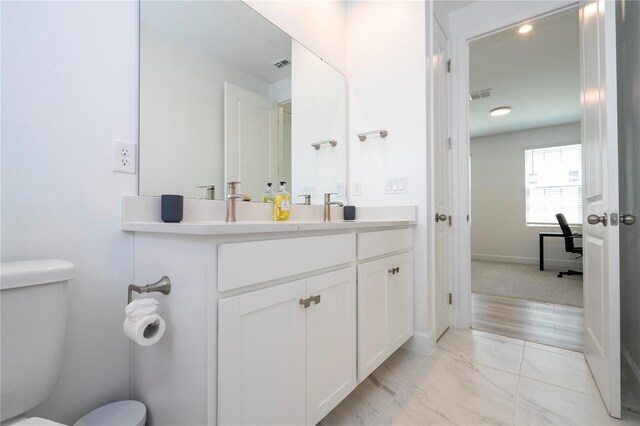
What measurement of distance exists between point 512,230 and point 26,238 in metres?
Result: 6.45

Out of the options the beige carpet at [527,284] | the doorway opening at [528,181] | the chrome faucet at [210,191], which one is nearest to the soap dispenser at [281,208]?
the chrome faucet at [210,191]

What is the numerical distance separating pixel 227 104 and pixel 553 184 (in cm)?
583

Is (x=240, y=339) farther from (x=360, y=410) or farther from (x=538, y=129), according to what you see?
(x=538, y=129)

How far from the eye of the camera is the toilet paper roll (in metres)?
0.80

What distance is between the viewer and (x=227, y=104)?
143cm

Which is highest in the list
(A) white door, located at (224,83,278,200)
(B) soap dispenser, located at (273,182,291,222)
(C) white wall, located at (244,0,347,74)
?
(C) white wall, located at (244,0,347,74)

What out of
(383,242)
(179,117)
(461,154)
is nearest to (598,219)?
(383,242)

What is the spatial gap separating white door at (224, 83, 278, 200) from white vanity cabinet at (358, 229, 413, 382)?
636 millimetres

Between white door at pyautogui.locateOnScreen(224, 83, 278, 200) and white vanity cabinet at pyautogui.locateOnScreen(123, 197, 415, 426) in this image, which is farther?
white door at pyautogui.locateOnScreen(224, 83, 278, 200)

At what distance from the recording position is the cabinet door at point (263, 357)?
0.79m

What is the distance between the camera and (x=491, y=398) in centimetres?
141

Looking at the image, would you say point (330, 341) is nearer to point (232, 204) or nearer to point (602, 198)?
point (232, 204)

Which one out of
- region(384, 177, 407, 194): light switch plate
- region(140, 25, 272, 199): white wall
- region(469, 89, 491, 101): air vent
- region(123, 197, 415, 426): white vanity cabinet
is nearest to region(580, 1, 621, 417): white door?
region(384, 177, 407, 194): light switch plate

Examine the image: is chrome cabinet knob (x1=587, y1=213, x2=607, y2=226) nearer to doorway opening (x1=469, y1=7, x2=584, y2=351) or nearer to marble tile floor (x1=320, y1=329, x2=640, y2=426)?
marble tile floor (x1=320, y1=329, x2=640, y2=426)
